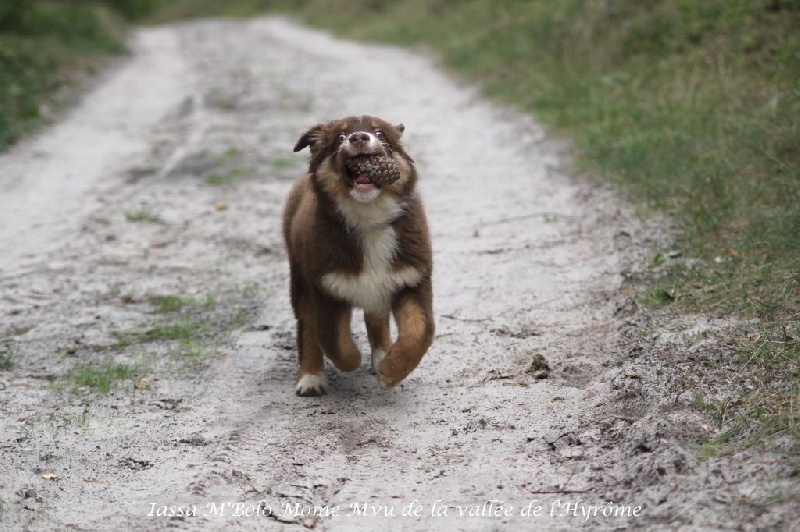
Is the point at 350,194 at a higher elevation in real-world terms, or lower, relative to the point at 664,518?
higher

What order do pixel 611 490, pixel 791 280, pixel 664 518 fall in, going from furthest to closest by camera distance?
pixel 791 280 < pixel 611 490 < pixel 664 518

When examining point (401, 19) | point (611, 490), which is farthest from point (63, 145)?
point (401, 19)

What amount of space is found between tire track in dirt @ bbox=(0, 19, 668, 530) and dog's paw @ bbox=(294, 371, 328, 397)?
79 millimetres

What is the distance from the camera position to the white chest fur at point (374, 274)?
17.5 feet

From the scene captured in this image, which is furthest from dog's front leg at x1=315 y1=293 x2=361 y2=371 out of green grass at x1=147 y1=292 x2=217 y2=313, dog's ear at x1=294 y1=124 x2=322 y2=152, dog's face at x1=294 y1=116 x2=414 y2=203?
→ green grass at x1=147 y1=292 x2=217 y2=313

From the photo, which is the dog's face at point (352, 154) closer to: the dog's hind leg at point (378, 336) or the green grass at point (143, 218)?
the dog's hind leg at point (378, 336)

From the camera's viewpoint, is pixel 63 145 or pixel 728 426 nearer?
pixel 728 426

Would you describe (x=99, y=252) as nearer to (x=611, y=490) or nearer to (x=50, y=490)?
(x=50, y=490)

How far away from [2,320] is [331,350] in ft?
8.74

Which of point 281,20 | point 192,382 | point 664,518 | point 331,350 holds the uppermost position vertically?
point 664,518

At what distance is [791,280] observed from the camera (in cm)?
563

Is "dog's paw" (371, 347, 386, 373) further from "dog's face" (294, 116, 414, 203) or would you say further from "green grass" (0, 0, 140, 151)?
"green grass" (0, 0, 140, 151)

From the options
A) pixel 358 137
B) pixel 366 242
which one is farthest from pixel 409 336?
pixel 358 137

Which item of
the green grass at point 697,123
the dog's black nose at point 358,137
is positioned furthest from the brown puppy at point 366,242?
the green grass at point 697,123
